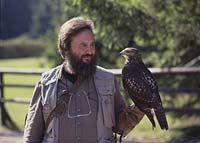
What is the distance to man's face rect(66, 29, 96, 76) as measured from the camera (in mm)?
3125

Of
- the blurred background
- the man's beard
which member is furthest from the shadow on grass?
the man's beard

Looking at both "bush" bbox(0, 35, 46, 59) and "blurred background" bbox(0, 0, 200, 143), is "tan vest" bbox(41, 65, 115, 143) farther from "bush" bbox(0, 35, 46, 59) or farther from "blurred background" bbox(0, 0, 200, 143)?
"bush" bbox(0, 35, 46, 59)

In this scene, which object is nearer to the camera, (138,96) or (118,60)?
(138,96)

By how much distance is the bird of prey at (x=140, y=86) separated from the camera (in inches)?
131

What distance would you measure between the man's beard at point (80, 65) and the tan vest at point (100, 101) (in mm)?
84

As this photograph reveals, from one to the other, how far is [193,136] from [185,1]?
228cm

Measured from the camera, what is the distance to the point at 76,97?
10.5ft

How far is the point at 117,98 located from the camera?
336cm

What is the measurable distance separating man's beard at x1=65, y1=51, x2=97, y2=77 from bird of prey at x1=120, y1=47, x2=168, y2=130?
33 centimetres

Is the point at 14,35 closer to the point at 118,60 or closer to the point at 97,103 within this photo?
the point at 118,60

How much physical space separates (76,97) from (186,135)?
19.0ft

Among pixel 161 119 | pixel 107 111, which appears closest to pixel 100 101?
pixel 107 111

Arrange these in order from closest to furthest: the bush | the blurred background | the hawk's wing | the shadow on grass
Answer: the hawk's wing, the blurred background, the shadow on grass, the bush

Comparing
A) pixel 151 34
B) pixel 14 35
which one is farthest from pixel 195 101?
pixel 14 35
